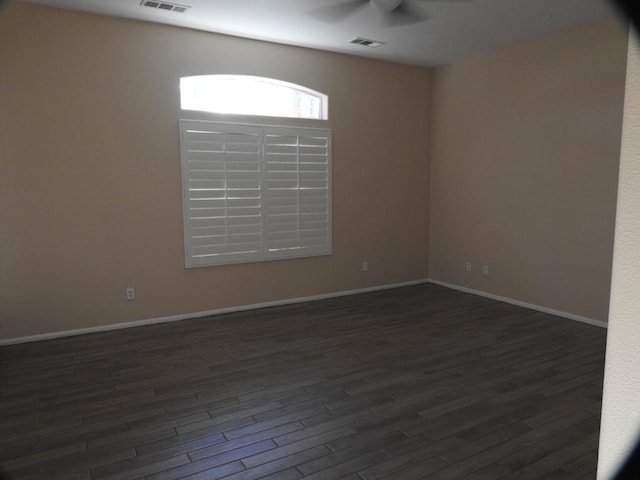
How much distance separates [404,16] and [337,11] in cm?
62

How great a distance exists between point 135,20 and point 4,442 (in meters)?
3.61

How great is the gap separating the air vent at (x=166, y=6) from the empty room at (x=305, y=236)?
0.11ft

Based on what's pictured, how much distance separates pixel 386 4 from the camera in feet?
11.2

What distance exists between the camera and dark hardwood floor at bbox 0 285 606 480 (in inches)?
84.9

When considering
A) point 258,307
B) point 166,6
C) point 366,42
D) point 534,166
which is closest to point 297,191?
point 258,307

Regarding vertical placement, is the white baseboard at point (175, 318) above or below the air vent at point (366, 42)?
below

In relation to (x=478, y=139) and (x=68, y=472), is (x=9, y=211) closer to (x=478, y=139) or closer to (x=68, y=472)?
(x=68, y=472)

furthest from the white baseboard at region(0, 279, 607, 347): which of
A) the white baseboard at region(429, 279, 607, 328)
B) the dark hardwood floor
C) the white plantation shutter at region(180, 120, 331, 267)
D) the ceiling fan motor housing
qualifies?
the ceiling fan motor housing

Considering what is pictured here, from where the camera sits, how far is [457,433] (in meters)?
2.40

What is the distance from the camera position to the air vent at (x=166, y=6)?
142 inches

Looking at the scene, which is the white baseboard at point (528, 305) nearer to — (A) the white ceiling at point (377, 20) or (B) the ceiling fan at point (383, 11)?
(A) the white ceiling at point (377, 20)

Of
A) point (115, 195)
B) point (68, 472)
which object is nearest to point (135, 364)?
point (68, 472)

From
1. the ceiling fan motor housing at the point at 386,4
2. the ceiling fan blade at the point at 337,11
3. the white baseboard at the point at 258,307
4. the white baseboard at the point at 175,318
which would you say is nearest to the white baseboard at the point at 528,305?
the white baseboard at the point at 258,307

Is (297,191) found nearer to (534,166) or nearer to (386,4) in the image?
(386,4)
